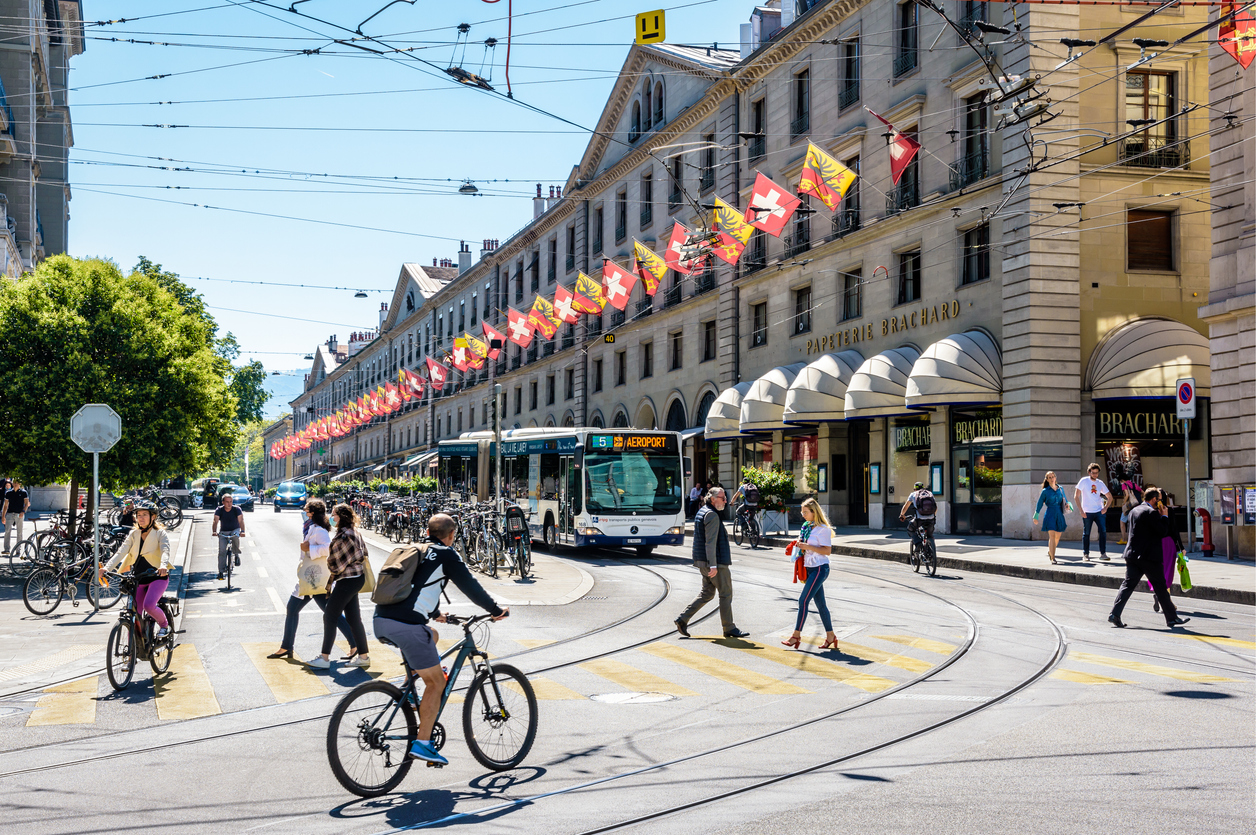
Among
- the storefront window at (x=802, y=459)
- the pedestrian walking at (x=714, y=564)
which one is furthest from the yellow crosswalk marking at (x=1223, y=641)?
the storefront window at (x=802, y=459)

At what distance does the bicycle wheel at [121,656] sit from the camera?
33.1 ft

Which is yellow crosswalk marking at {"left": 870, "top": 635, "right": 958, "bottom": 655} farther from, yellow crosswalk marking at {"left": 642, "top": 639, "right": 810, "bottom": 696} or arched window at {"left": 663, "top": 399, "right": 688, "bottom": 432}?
arched window at {"left": 663, "top": 399, "right": 688, "bottom": 432}

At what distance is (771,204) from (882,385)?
21.2ft

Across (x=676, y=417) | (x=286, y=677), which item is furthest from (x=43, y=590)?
(x=676, y=417)

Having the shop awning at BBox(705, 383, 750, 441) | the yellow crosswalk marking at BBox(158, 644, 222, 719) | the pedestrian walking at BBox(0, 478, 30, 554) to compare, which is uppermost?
the shop awning at BBox(705, 383, 750, 441)

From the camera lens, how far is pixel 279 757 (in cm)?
740

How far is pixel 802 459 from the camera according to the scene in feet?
118

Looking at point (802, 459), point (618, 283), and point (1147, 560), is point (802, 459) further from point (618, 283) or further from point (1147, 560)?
point (1147, 560)

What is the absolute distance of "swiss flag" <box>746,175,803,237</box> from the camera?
25.1 metres

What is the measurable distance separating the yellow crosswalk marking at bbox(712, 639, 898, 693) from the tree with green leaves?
48.3 feet

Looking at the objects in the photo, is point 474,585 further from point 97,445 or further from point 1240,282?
point 1240,282

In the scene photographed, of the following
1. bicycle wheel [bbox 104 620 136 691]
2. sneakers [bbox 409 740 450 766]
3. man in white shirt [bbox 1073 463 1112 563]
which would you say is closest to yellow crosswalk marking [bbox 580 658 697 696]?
sneakers [bbox 409 740 450 766]

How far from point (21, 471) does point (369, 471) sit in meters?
63.6

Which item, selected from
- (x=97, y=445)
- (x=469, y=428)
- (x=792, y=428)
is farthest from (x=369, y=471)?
(x=97, y=445)
